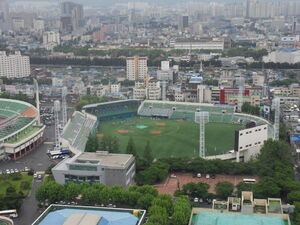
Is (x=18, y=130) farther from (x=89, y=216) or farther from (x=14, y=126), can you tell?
(x=89, y=216)

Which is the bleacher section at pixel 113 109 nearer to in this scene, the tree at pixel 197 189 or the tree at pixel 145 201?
the tree at pixel 197 189

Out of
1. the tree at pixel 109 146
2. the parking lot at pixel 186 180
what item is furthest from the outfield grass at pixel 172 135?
the parking lot at pixel 186 180

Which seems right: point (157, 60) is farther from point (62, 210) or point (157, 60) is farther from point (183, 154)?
point (62, 210)

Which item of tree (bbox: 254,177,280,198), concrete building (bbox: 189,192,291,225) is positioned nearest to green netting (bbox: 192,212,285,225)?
concrete building (bbox: 189,192,291,225)

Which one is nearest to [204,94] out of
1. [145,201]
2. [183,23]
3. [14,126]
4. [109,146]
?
[109,146]

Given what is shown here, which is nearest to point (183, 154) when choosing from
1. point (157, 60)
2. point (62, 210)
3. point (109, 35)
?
point (62, 210)

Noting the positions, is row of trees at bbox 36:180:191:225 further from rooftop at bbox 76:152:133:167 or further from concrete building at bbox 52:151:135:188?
rooftop at bbox 76:152:133:167
